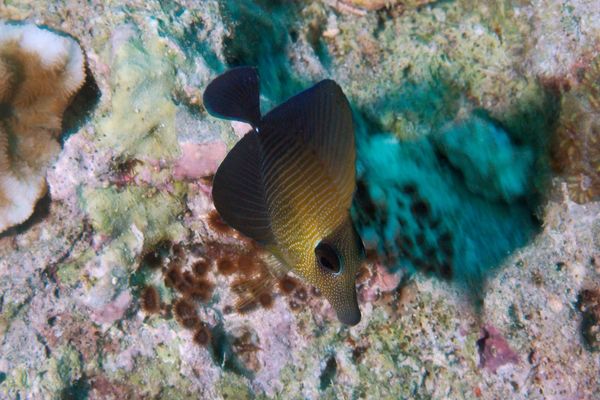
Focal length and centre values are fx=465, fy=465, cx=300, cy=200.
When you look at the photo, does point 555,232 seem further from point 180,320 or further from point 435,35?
point 180,320

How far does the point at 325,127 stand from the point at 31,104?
192 cm

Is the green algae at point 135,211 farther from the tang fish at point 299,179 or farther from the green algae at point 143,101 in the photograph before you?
the tang fish at point 299,179

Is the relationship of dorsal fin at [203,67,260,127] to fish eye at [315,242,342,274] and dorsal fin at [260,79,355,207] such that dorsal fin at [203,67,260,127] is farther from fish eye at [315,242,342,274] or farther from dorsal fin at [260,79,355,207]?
fish eye at [315,242,342,274]

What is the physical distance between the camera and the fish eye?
2115mm

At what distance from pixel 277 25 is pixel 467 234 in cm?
225

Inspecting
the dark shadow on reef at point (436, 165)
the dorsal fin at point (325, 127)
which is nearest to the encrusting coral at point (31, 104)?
the dark shadow on reef at point (436, 165)

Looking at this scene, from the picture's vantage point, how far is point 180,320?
2943mm

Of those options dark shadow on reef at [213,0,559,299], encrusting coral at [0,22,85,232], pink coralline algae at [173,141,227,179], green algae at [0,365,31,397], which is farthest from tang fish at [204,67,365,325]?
green algae at [0,365,31,397]

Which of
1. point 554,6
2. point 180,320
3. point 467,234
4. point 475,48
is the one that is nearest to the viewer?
point 180,320

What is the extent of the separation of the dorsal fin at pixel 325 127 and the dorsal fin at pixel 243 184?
0.11m

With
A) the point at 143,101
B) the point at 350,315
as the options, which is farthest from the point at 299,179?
the point at 143,101

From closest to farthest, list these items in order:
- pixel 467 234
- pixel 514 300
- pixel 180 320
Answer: pixel 180 320
pixel 514 300
pixel 467 234

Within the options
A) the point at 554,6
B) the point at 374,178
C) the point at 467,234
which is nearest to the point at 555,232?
the point at 467,234

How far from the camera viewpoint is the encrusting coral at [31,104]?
280 centimetres
